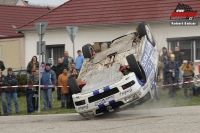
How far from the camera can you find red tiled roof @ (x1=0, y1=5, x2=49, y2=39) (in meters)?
43.0

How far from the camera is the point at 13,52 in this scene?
35.2m

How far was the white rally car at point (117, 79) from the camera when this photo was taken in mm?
15055

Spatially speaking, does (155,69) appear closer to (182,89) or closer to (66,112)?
(66,112)

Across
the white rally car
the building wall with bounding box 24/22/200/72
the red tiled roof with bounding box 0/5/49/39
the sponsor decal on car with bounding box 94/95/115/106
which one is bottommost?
the sponsor decal on car with bounding box 94/95/115/106

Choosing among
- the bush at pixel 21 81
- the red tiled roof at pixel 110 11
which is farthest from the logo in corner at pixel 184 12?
the bush at pixel 21 81

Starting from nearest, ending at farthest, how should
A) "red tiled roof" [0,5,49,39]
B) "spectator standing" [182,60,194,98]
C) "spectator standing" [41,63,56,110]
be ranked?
"spectator standing" [41,63,56,110] < "spectator standing" [182,60,194,98] < "red tiled roof" [0,5,49,39]

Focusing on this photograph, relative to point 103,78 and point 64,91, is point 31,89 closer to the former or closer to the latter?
point 64,91

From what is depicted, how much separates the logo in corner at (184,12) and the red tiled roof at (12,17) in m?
16.6

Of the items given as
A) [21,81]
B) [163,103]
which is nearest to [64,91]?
[163,103]

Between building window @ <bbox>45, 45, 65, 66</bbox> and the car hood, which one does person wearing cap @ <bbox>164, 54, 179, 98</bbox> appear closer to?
the car hood

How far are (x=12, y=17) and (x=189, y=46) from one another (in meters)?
19.3

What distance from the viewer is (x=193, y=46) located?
1149 inches

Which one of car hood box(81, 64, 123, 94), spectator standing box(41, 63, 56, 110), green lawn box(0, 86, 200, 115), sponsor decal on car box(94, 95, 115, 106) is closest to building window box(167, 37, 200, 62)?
green lawn box(0, 86, 200, 115)

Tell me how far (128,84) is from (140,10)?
15.9 metres
